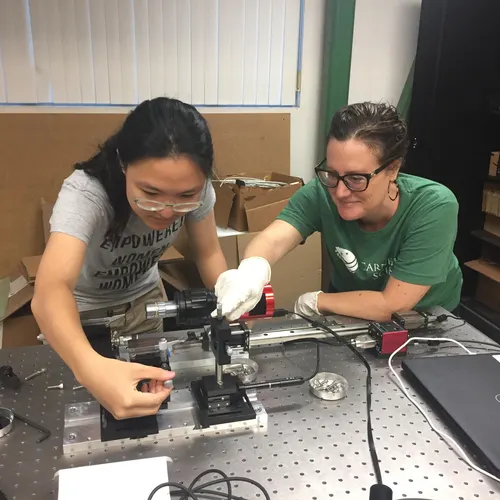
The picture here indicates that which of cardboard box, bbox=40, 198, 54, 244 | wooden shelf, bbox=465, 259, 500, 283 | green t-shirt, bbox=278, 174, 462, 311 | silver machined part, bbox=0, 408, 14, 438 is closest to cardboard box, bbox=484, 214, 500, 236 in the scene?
wooden shelf, bbox=465, 259, 500, 283

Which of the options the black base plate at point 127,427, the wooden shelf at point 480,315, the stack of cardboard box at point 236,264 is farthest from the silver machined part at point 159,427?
the wooden shelf at point 480,315

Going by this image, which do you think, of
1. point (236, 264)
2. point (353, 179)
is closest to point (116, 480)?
point (353, 179)

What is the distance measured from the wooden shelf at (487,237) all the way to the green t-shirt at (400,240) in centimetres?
130

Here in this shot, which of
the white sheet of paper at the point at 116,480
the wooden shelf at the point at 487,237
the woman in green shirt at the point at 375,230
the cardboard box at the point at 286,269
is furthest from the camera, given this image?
the wooden shelf at the point at 487,237

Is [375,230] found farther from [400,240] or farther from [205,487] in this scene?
[205,487]

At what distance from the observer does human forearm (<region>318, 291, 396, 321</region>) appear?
48.7 inches

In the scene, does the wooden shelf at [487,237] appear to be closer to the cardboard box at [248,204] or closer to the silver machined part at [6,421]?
the cardboard box at [248,204]

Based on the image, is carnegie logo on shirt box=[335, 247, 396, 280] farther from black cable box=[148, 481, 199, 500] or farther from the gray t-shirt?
black cable box=[148, 481, 199, 500]

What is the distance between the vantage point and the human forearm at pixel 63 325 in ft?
2.78

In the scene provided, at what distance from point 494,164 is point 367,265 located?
5.10 ft

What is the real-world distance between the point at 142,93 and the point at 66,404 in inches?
77.0

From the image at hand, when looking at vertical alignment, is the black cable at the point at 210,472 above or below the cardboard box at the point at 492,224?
above

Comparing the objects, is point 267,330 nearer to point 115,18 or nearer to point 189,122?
point 189,122

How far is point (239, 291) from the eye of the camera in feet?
3.33
